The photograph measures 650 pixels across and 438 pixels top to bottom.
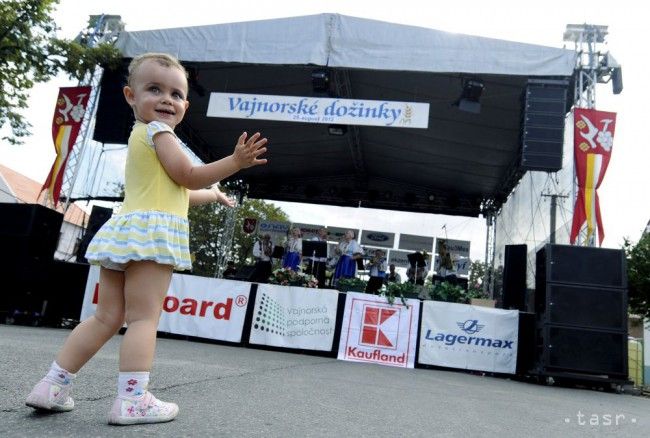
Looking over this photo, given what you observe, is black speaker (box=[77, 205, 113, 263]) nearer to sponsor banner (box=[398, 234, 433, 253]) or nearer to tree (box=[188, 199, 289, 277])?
sponsor banner (box=[398, 234, 433, 253])

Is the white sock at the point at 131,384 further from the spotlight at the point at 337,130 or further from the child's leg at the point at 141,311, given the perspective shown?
the spotlight at the point at 337,130

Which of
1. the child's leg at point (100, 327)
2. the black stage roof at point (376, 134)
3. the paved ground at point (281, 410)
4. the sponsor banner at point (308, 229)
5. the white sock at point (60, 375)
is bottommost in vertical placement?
the paved ground at point (281, 410)

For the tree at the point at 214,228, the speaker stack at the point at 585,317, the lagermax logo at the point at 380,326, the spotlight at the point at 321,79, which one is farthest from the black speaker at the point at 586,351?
the tree at the point at 214,228

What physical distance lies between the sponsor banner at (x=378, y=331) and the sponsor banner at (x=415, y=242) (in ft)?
41.0

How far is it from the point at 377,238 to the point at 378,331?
12.7 meters

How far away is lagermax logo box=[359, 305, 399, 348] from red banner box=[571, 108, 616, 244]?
3271 mm

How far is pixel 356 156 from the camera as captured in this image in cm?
1531

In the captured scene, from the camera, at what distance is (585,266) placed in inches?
255

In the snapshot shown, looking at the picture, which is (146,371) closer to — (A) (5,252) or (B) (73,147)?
(A) (5,252)

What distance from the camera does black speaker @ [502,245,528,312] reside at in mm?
8727

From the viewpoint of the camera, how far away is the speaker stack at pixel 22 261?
753cm

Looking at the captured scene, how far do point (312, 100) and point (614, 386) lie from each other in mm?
6572

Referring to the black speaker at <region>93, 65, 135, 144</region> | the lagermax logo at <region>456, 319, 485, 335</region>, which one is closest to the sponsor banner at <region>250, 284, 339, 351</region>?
the lagermax logo at <region>456, 319, 485, 335</region>

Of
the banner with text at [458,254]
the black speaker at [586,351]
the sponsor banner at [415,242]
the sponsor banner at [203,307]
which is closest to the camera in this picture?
the black speaker at [586,351]
